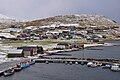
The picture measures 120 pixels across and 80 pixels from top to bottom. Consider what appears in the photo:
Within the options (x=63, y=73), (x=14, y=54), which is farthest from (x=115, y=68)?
(x=14, y=54)

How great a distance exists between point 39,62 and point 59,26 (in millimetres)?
102356

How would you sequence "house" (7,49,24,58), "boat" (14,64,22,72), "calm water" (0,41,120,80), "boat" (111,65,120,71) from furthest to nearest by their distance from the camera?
"house" (7,49,24,58), "boat" (111,65,120,71), "boat" (14,64,22,72), "calm water" (0,41,120,80)

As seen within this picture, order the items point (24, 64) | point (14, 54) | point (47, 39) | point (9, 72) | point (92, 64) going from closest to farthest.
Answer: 1. point (9, 72)
2. point (24, 64)
3. point (92, 64)
4. point (14, 54)
5. point (47, 39)

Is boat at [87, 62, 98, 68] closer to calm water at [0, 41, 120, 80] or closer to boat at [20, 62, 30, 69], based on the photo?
calm water at [0, 41, 120, 80]

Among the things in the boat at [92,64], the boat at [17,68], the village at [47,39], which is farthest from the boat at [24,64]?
the boat at [92,64]

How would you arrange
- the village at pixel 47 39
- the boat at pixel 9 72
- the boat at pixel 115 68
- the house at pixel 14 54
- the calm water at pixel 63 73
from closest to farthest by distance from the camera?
1. the calm water at pixel 63 73
2. the boat at pixel 9 72
3. the boat at pixel 115 68
4. the house at pixel 14 54
5. the village at pixel 47 39

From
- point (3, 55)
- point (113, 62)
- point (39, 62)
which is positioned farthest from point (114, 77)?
point (3, 55)

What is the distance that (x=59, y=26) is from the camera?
164 metres

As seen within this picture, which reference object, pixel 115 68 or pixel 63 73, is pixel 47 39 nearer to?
pixel 115 68

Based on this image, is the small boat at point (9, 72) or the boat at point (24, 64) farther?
the boat at point (24, 64)

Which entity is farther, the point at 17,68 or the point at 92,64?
the point at 92,64

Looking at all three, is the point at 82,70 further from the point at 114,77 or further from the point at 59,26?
the point at 59,26

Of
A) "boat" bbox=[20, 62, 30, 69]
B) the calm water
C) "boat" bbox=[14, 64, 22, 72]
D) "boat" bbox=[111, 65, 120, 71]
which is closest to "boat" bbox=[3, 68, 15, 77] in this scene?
the calm water

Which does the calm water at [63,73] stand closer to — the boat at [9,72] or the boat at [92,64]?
the boat at [9,72]
